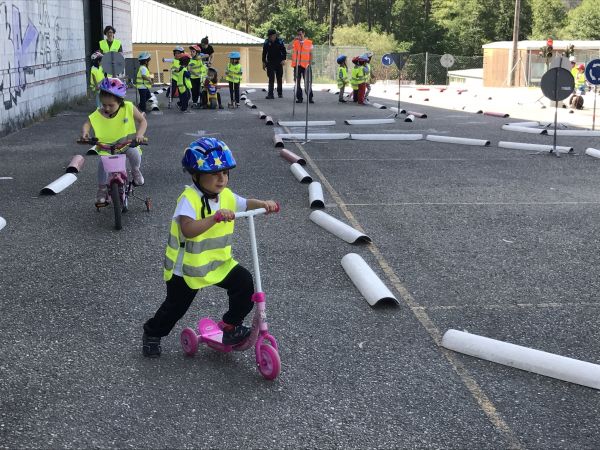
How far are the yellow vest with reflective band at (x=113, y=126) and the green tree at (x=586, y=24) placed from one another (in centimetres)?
6739

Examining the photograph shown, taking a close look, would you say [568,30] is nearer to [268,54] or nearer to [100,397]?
[268,54]

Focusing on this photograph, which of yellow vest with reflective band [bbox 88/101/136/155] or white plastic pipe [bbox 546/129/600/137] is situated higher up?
yellow vest with reflective band [bbox 88/101/136/155]

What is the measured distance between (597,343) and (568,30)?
7312 centimetres

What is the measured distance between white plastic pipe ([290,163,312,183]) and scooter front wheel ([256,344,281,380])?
22.3 ft

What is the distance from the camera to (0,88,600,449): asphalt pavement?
13.8ft

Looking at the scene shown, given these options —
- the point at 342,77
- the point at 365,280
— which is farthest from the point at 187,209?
the point at 342,77

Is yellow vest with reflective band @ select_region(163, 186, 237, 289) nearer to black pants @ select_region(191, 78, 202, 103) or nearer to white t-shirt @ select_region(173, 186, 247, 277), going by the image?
white t-shirt @ select_region(173, 186, 247, 277)

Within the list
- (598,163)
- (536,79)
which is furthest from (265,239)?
(536,79)

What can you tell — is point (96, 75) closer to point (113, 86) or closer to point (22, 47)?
point (22, 47)

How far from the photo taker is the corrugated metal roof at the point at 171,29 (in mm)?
55906

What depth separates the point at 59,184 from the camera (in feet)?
35.4

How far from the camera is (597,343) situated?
17.7 ft

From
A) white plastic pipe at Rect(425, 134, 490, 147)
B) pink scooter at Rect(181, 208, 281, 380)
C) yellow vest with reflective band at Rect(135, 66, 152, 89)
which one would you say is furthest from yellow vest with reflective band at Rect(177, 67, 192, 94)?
pink scooter at Rect(181, 208, 281, 380)

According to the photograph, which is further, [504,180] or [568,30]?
[568,30]
